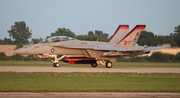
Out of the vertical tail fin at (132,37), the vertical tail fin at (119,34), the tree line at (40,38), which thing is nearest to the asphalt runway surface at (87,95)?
the vertical tail fin at (132,37)

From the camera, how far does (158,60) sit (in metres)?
55.2

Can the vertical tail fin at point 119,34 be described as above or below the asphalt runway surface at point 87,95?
above

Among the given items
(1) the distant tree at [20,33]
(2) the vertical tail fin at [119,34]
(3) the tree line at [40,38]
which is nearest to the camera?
(2) the vertical tail fin at [119,34]

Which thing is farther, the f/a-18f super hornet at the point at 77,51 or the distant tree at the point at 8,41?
the distant tree at the point at 8,41

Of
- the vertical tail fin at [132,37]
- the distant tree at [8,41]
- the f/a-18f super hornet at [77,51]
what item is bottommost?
the f/a-18f super hornet at [77,51]

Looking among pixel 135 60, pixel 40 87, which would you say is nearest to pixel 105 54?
pixel 40 87

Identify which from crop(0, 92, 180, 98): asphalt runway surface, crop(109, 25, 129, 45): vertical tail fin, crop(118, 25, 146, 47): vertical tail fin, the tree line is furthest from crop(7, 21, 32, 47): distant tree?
crop(0, 92, 180, 98): asphalt runway surface

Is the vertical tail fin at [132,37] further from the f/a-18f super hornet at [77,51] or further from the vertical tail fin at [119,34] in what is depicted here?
the vertical tail fin at [119,34]

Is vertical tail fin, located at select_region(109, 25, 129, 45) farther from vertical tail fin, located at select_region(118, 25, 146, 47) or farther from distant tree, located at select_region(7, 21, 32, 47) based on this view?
distant tree, located at select_region(7, 21, 32, 47)

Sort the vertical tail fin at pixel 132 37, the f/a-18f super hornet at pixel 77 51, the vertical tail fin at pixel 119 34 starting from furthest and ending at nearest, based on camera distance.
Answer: the vertical tail fin at pixel 119 34, the vertical tail fin at pixel 132 37, the f/a-18f super hornet at pixel 77 51

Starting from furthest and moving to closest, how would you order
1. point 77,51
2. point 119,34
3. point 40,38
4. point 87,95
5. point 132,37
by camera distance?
point 40,38 < point 119,34 < point 132,37 < point 77,51 < point 87,95

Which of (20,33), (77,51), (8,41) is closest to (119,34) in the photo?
(77,51)

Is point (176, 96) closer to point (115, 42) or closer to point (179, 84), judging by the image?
point (179, 84)

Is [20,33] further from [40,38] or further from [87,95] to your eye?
[87,95]
